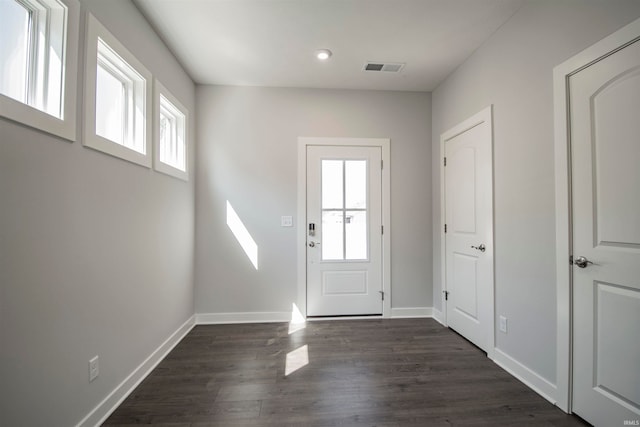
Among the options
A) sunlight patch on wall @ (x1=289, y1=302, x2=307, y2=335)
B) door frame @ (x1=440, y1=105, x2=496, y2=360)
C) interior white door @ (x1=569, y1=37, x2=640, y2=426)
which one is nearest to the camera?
interior white door @ (x1=569, y1=37, x2=640, y2=426)

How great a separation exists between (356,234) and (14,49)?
9.31ft

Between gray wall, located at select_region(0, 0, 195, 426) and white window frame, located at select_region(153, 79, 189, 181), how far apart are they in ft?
0.36

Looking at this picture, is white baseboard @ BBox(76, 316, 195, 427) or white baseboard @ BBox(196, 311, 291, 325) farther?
white baseboard @ BBox(196, 311, 291, 325)

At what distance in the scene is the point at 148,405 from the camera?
1.71 meters

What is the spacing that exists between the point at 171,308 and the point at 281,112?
2.29 m

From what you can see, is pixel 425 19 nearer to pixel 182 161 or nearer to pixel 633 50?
pixel 633 50

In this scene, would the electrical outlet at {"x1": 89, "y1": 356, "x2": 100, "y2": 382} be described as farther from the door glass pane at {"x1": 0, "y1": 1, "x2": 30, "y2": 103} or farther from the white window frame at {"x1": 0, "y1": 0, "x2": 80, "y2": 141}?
the door glass pane at {"x1": 0, "y1": 1, "x2": 30, "y2": 103}

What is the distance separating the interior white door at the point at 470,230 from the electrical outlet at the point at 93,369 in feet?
9.01

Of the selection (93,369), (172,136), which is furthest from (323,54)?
(93,369)

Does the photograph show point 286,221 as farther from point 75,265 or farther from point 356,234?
point 75,265

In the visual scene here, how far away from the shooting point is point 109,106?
1.79m

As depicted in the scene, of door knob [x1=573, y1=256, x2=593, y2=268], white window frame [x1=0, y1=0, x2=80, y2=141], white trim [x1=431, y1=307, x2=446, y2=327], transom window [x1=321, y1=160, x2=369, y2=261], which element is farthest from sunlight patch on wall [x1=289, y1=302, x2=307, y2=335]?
white window frame [x1=0, y1=0, x2=80, y2=141]

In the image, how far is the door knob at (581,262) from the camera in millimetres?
1538

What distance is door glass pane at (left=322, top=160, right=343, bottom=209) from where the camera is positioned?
3.19m
